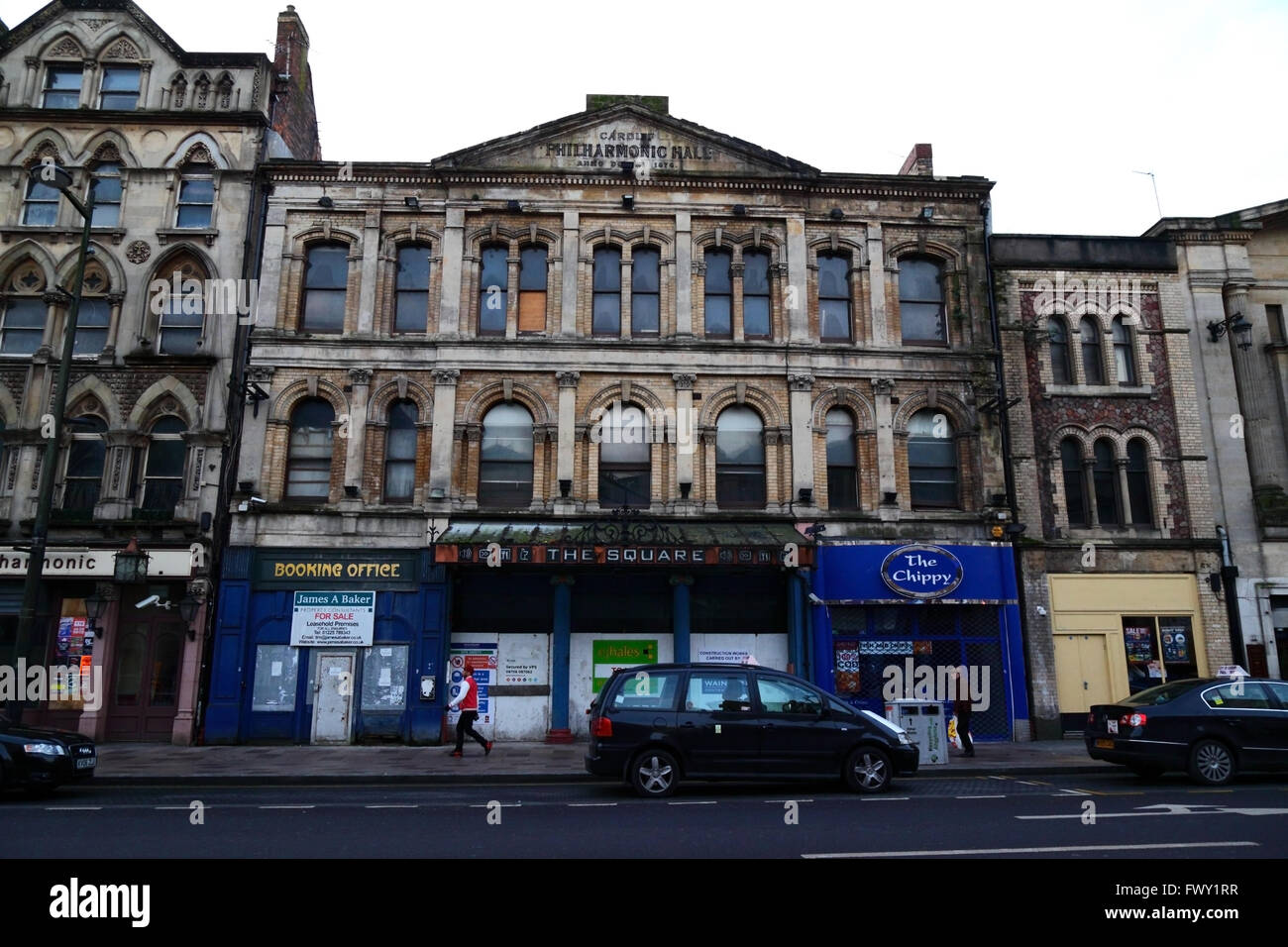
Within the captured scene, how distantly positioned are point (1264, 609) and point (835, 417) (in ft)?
35.7

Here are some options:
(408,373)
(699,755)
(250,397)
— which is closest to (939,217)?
(408,373)

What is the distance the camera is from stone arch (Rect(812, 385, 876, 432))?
2006 centimetres

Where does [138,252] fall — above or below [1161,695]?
above

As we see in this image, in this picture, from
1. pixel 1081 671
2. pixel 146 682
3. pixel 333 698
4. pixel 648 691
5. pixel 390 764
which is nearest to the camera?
pixel 648 691

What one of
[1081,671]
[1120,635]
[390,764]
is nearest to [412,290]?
[390,764]

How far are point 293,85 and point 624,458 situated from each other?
564 inches

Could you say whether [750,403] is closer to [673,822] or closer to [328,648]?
[328,648]

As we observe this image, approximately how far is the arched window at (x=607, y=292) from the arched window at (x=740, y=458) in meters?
3.45

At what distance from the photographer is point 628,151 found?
21000 mm

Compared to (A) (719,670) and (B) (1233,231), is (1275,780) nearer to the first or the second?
(A) (719,670)

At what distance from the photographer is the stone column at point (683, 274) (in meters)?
20.2

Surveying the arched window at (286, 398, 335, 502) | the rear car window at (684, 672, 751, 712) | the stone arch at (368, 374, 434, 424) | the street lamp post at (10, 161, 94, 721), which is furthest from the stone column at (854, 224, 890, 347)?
the street lamp post at (10, 161, 94, 721)

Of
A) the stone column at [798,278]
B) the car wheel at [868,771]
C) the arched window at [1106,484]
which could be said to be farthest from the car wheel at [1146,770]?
the stone column at [798,278]

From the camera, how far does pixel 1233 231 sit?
21.7 meters
